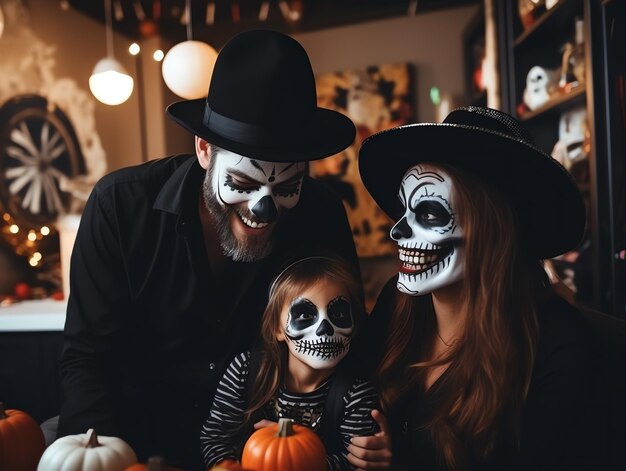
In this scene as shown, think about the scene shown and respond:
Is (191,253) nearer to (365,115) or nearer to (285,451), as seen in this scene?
(285,451)

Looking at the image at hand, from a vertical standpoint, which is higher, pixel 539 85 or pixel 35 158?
pixel 539 85

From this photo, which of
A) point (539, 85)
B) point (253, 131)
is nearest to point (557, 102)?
point (539, 85)

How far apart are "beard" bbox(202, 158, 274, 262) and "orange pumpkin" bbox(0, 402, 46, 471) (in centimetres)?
64

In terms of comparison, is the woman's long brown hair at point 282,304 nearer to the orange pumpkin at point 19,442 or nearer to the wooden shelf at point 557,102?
the orange pumpkin at point 19,442

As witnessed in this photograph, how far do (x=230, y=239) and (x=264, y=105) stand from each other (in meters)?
0.38

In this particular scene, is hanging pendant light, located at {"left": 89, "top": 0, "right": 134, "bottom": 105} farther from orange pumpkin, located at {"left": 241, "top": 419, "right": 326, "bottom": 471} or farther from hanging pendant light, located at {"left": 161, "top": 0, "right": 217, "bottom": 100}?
orange pumpkin, located at {"left": 241, "top": 419, "right": 326, "bottom": 471}

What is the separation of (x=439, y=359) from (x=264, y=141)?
70 cm

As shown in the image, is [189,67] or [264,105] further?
[189,67]

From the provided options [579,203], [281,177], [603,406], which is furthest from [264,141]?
[603,406]

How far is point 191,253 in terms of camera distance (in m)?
1.63

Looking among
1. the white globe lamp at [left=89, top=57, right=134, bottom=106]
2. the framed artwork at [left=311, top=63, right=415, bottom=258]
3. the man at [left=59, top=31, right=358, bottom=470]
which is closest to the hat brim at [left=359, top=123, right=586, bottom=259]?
the man at [left=59, top=31, right=358, bottom=470]

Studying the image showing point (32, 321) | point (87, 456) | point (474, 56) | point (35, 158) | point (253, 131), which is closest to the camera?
point (87, 456)

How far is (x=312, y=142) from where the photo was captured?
1402 mm

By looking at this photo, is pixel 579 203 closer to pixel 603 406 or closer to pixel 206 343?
pixel 603 406
